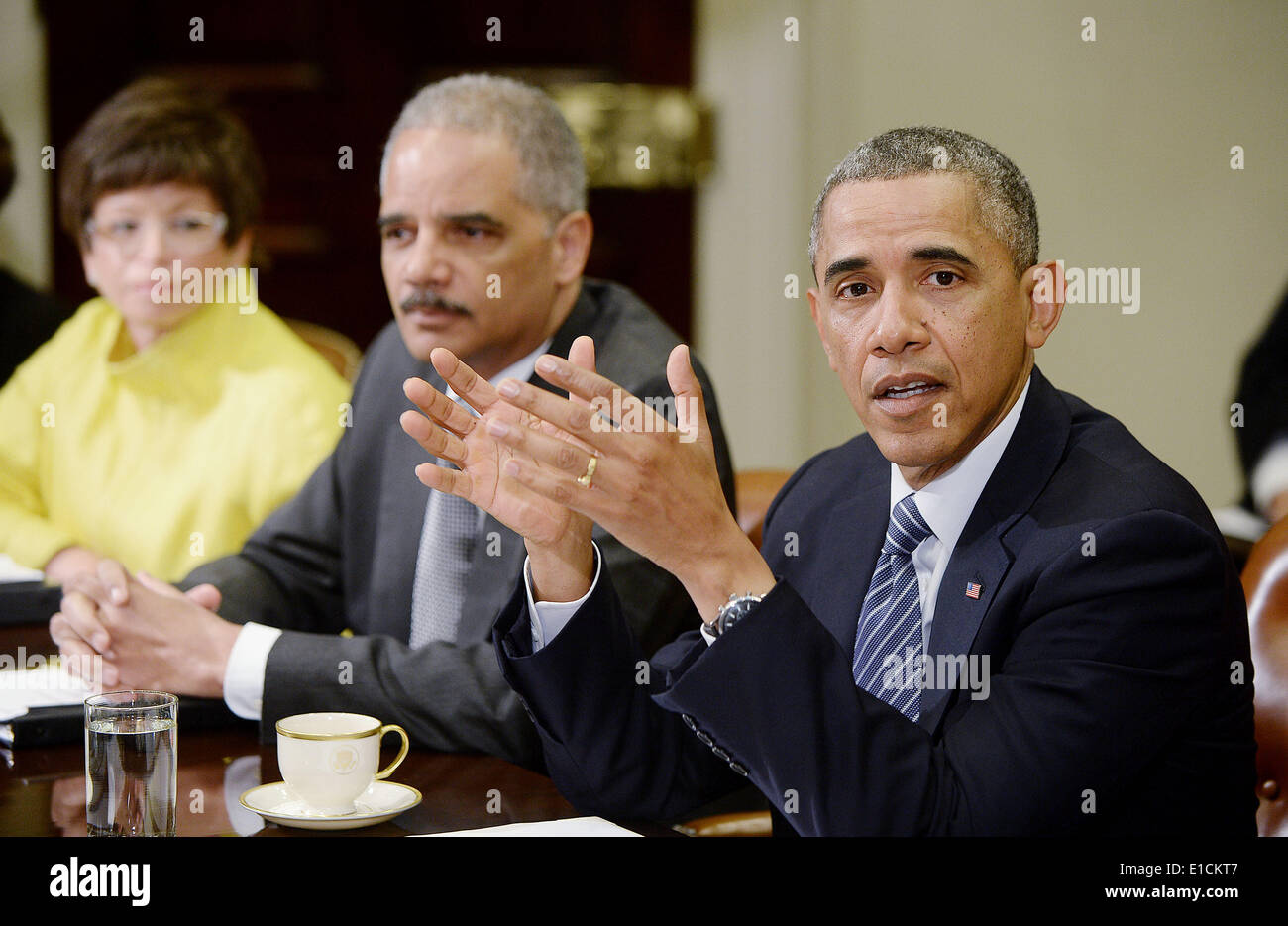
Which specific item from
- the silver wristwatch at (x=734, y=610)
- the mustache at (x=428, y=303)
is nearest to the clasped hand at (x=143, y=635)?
the mustache at (x=428, y=303)

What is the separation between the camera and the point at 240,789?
1.25 metres

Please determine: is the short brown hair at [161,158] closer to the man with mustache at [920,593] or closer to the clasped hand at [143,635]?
the clasped hand at [143,635]

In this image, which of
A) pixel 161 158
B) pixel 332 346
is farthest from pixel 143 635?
pixel 332 346

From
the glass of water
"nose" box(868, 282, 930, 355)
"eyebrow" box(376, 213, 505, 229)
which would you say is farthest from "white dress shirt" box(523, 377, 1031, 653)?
"eyebrow" box(376, 213, 505, 229)

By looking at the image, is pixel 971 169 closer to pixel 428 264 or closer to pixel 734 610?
pixel 734 610

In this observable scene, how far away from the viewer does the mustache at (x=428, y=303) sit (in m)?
1.95

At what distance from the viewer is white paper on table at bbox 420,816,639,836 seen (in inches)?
43.5

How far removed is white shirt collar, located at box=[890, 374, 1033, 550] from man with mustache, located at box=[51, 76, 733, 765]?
1.54 feet

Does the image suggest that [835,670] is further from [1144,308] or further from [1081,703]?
[1144,308]

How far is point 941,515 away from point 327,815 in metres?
0.65

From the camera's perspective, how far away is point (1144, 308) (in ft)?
9.86

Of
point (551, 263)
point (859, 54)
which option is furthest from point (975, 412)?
point (859, 54)

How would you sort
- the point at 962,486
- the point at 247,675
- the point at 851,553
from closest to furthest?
the point at 962,486 < the point at 851,553 < the point at 247,675

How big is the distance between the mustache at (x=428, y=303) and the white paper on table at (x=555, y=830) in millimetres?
997
